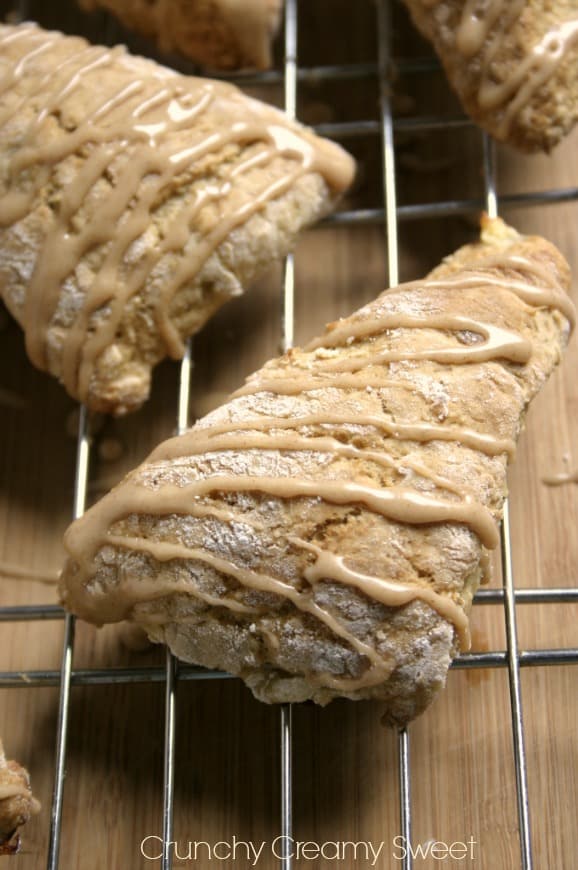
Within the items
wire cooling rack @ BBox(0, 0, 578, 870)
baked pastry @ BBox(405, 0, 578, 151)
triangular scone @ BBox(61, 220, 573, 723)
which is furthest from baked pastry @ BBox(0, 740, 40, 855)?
baked pastry @ BBox(405, 0, 578, 151)

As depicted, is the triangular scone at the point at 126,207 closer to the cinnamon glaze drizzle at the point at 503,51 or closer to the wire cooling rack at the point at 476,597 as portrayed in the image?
the wire cooling rack at the point at 476,597

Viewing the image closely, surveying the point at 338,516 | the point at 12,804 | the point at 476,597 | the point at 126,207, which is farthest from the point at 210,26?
the point at 12,804

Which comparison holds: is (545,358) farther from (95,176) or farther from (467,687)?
(95,176)

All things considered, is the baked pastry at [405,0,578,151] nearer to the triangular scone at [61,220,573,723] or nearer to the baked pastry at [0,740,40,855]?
the triangular scone at [61,220,573,723]

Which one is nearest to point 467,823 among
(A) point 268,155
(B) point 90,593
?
(B) point 90,593

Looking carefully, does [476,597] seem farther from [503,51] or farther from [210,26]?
[210,26]

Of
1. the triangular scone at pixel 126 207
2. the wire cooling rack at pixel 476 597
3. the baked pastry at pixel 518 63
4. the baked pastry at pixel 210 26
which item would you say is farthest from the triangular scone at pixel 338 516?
the baked pastry at pixel 210 26
